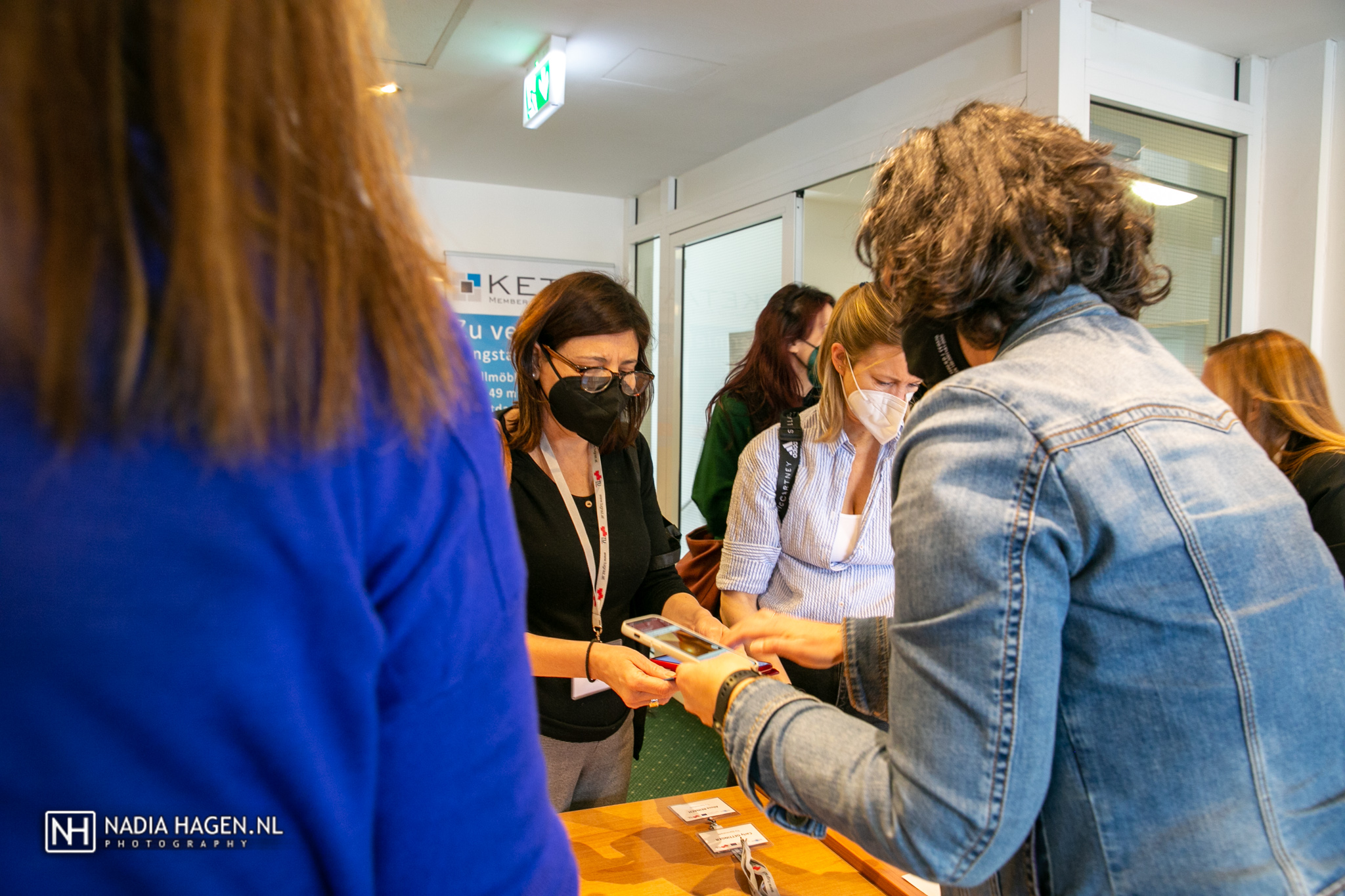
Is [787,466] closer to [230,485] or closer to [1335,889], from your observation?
[1335,889]

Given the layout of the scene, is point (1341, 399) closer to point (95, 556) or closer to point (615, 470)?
point (615, 470)

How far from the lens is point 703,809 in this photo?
5.22 ft

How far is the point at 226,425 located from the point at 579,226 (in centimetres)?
672

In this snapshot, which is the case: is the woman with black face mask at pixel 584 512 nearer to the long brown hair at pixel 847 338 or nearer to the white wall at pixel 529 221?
the long brown hair at pixel 847 338

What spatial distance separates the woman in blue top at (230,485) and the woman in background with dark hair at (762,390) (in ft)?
8.70

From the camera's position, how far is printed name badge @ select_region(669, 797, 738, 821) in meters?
1.57

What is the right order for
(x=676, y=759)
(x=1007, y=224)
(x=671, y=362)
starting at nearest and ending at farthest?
(x=1007, y=224) < (x=676, y=759) < (x=671, y=362)

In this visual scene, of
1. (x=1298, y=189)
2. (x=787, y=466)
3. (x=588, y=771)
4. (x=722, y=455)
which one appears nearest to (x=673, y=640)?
(x=588, y=771)

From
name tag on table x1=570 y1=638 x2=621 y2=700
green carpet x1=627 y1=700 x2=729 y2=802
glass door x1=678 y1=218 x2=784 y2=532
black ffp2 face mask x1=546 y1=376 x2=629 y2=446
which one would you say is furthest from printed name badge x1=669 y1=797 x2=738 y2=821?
glass door x1=678 y1=218 x2=784 y2=532

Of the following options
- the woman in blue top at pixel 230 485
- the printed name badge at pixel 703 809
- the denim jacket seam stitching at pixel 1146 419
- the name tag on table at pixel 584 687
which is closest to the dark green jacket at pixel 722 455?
the name tag on table at pixel 584 687

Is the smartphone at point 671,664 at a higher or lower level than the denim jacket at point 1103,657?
lower

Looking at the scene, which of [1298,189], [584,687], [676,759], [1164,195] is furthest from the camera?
[676,759]

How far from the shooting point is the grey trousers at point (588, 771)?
73.9 inches

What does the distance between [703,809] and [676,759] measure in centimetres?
280
